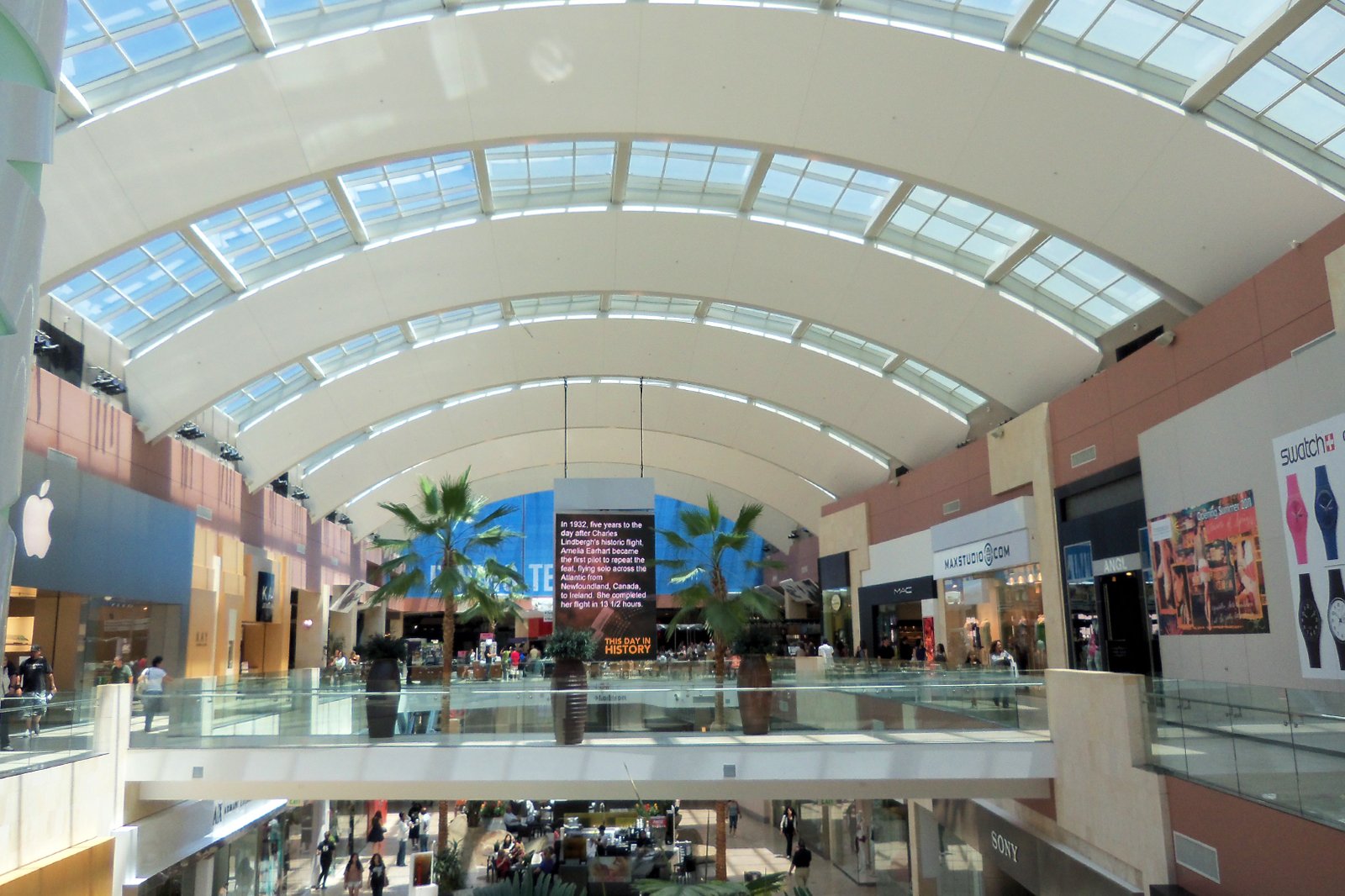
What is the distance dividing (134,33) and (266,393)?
15097 millimetres

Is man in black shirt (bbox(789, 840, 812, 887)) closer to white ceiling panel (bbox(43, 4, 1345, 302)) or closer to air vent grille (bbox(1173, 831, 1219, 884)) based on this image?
air vent grille (bbox(1173, 831, 1219, 884))

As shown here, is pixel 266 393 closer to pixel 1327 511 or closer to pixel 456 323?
pixel 456 323

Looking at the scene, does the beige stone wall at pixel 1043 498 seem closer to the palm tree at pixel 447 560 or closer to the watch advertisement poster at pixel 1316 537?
the watch advertisement poster at pixel 1316 537

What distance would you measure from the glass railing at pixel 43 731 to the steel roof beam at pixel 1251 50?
1722cm

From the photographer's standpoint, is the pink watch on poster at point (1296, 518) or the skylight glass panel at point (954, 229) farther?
the skylight glass panel at point (954, 229)

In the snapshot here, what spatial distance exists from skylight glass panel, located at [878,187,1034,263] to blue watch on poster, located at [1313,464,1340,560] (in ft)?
27.4

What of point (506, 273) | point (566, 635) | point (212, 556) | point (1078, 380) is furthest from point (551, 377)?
point (566, 635)

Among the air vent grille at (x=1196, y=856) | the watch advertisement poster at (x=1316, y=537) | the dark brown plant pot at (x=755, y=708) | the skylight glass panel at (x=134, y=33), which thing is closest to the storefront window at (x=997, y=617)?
the dark brown plant pot at (x=755, y=708)

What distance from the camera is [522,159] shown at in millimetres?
20406

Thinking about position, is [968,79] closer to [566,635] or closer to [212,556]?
[566,635]

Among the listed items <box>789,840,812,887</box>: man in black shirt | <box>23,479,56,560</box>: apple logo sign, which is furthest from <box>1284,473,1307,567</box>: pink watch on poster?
<box>23,479,56,560</box>: apple logo sign

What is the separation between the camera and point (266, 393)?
28719 mm

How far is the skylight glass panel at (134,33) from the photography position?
46.9ft

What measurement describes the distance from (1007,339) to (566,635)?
1297 centimetres
